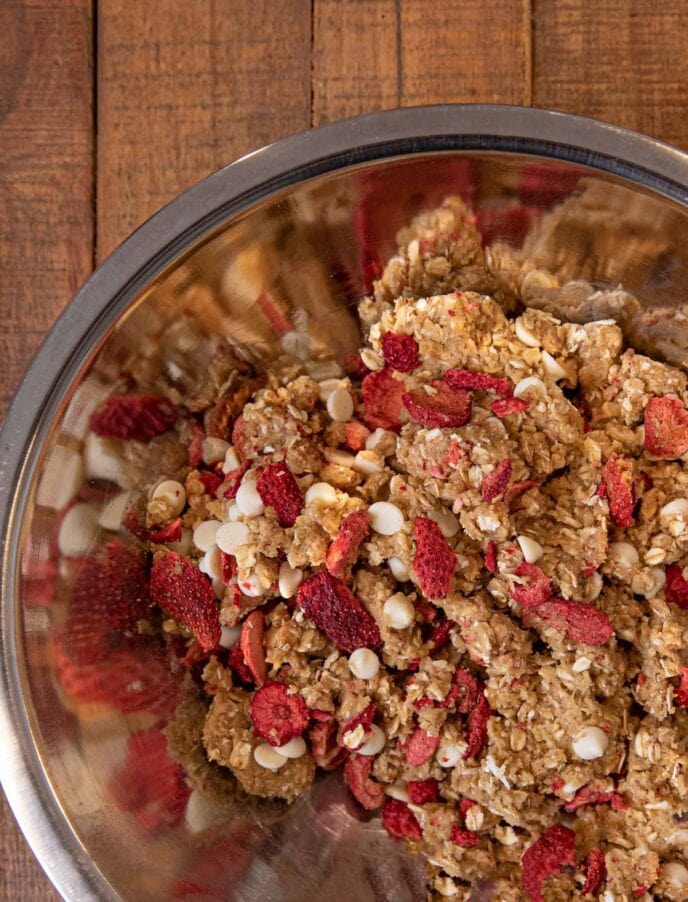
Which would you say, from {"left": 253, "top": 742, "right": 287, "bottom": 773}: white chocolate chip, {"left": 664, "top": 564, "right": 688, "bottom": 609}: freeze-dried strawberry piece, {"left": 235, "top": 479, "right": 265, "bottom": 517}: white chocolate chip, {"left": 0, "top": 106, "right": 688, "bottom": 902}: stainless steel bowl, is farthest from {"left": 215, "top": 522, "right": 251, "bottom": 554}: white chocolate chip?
{"left": 664, "top": 564, "right": 688, "bottom": 609}: freeze-dried strawberry piece

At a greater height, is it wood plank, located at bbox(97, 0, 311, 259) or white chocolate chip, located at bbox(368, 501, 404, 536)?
wood plank, located at bbox(97, 0, 311, 259)

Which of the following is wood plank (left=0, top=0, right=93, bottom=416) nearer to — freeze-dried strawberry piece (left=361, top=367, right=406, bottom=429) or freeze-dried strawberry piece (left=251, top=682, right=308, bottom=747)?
freeze-dried strawberry piece (left=361, top=367, right=406, bottom=429)

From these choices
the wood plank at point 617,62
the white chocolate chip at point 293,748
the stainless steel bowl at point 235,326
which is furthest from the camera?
the wood plank at point 617,62

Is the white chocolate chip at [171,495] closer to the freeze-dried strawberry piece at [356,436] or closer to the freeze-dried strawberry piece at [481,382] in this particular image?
the freeze-dried strawberry piece at [356,436]

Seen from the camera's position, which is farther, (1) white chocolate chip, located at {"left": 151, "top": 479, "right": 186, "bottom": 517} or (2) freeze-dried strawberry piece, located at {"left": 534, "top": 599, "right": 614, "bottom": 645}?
(1) white chocolate chip, located at {"left": 151, "top": 479, "right": 186, "bottom": 517}

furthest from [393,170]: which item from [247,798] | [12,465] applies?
[247,798]

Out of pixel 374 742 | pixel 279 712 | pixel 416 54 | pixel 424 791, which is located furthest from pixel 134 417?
pixel 416 54

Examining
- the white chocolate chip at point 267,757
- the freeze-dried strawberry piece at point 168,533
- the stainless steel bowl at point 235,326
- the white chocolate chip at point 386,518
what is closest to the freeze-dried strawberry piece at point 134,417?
the stainless steel bowl at point 235,326
